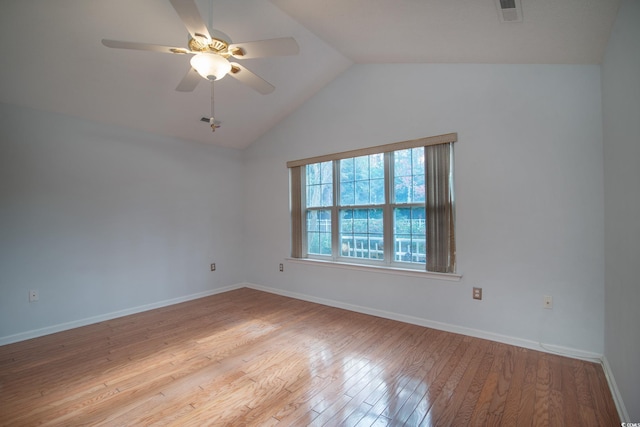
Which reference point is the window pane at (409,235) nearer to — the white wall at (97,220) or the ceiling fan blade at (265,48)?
the ceiling fan blade at (265,48)

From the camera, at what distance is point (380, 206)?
3.64 m

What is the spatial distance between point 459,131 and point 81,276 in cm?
457

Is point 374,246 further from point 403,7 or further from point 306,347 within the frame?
point 403,7

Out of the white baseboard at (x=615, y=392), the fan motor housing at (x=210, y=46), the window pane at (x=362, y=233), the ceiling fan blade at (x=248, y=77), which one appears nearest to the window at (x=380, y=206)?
the window pane at (x=362, y=233)

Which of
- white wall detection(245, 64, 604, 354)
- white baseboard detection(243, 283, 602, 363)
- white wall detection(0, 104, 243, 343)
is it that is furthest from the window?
white wall detection(0, 104, 243, 343)

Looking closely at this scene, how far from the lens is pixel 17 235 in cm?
302

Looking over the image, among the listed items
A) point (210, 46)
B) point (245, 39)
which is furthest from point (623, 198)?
point (245, 39)

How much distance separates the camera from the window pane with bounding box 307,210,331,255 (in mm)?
4250

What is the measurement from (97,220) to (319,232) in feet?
9.32

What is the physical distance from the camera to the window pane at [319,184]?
165 inches

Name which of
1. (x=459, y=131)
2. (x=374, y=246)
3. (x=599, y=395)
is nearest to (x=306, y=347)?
(x=374, y=246)

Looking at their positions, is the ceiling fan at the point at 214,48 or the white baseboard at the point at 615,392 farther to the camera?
the ceiling fan at the point at 214,48

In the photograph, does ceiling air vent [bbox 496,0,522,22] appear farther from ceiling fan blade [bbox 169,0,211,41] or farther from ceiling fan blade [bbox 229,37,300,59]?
ceiling fan blade [bbox 169,0,211,41]

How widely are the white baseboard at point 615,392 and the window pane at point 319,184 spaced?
3.10m
